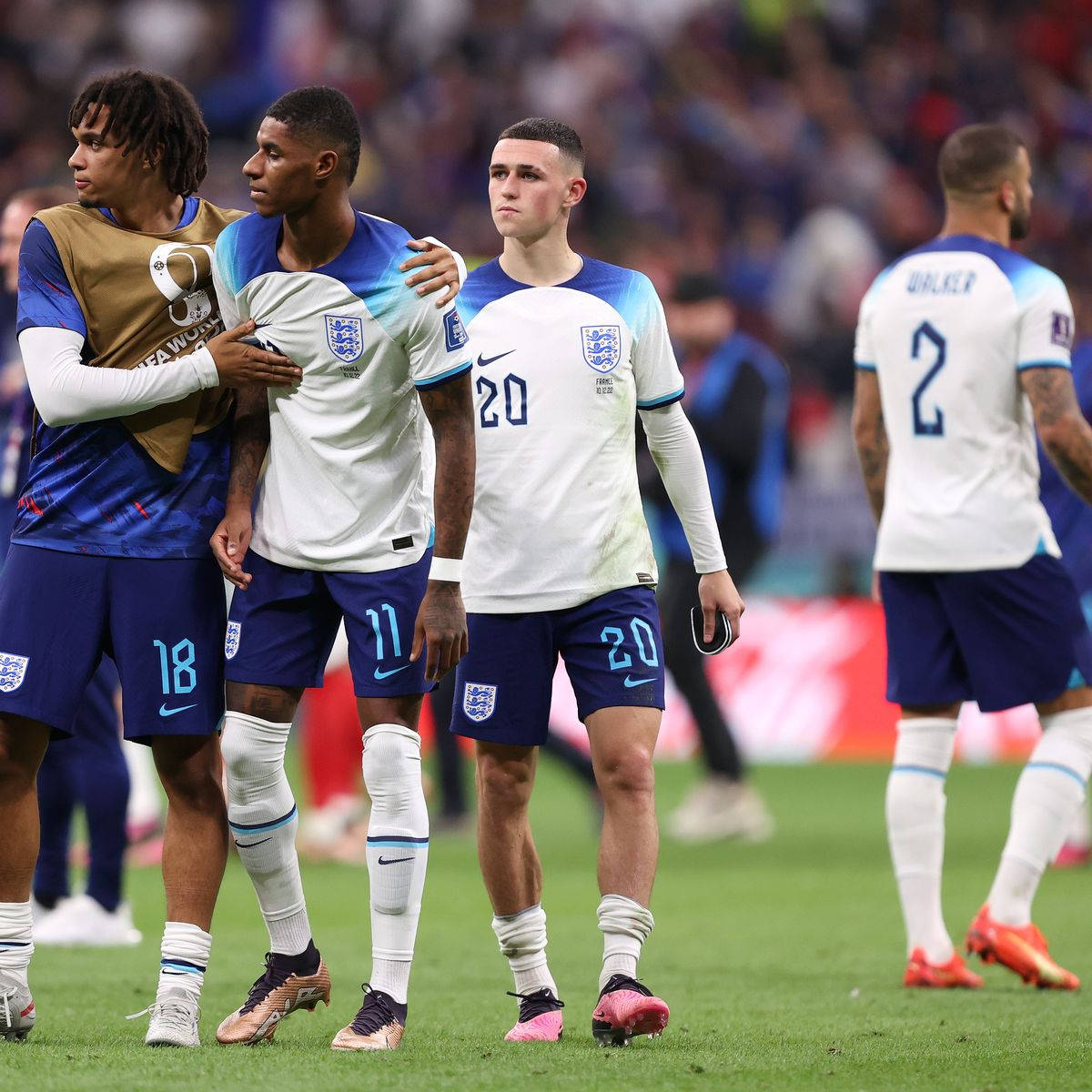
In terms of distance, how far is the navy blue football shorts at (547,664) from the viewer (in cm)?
484

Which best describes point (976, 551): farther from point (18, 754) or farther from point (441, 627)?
point (18, 754)

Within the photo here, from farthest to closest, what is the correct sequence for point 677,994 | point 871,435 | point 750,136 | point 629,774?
point 750,136 < point 871,435 < point 677,994 < point 629,774

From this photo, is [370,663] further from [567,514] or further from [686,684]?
[686,684]

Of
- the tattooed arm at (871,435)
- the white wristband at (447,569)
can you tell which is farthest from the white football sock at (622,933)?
the tattooed arm at (871,435)

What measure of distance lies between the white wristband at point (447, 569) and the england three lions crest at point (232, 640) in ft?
1.69

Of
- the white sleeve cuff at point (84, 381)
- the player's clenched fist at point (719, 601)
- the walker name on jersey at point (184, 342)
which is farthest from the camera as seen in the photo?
the player's clenched fist at point (719, 601)

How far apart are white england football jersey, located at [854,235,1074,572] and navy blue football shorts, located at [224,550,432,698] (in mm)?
2048

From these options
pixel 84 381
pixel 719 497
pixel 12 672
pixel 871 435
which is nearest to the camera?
pixel 84 381

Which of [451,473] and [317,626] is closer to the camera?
[451,473]

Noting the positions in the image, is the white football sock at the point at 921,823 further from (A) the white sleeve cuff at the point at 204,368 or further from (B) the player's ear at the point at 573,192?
(A) the white sleeve cuff at the point at 204,368

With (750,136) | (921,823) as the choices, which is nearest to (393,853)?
(921,823)

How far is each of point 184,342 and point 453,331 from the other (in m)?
0.69

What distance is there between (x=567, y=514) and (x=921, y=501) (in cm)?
169

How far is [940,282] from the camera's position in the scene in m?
6.08
